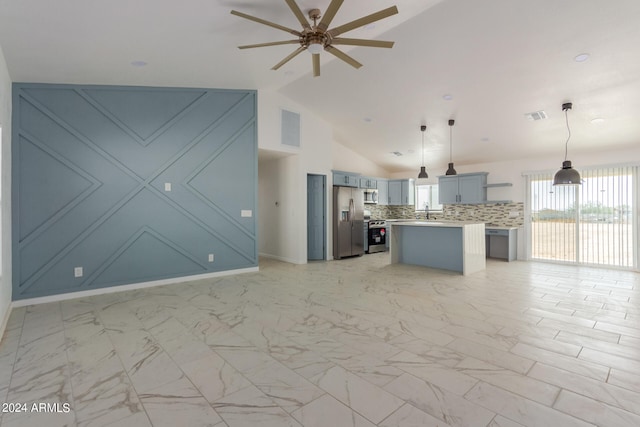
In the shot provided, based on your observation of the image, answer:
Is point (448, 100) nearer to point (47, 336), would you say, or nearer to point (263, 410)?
point (263, 410)

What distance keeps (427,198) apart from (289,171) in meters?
4.48

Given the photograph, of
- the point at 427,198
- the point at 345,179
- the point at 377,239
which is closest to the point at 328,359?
the point at 345,179

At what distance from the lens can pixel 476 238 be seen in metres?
5.88

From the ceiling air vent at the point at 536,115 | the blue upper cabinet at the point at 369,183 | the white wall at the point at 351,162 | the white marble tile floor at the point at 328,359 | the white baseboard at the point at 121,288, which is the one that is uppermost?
the ceiling air vent at the point at 536,115

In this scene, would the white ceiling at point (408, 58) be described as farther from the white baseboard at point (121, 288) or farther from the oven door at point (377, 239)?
the oven door at point (377, 239)

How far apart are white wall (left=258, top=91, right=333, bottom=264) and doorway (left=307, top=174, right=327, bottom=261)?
13cm

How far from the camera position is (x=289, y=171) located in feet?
22.1

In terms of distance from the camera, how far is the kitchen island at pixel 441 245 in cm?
559

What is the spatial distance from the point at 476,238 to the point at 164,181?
5.57 meters

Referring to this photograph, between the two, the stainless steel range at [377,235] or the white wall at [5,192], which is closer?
the white wall at [5,192]

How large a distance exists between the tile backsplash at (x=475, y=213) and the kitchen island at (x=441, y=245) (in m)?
1.82

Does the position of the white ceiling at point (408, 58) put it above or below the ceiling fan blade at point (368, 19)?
above

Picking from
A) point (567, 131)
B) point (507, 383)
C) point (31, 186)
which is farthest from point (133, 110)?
point (567, 131)

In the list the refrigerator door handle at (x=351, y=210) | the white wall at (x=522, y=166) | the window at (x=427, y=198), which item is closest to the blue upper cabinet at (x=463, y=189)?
the white wall at (x=522, y=166)
